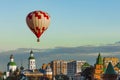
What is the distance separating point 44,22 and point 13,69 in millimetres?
96535

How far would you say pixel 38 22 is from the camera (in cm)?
6275

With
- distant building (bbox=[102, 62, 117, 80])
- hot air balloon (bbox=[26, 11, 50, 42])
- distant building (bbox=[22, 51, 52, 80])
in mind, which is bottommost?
distant building (bbox=[22, 51, 52, 80])

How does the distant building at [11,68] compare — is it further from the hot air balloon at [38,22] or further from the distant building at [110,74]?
the hot air balloon at [38,22]

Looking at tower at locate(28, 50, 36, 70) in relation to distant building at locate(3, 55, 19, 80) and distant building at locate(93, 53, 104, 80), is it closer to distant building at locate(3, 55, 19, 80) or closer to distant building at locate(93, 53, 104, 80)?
distant building at locate(3, 55, 19, 80)

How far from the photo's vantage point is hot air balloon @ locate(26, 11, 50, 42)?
62.7m

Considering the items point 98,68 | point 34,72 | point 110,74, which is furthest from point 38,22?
point 34,72

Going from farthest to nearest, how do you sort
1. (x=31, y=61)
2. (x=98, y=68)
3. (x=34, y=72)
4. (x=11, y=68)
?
(x=34, y=72)
(x=31, y=61)
(x=11, y=68)
(x=98, y=68)

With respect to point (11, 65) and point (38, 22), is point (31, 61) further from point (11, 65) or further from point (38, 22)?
point (38, 22)

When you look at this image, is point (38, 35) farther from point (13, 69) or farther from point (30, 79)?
point (13, 69)

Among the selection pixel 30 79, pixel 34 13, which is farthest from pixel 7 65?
pixel 34 13

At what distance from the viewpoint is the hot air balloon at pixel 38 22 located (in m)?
62.7

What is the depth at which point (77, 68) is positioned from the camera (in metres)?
199

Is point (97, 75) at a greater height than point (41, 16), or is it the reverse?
point (41, 16)

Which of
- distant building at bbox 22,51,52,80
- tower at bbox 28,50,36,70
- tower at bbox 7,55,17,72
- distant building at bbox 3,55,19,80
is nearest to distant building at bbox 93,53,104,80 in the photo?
distant building at bbox 22,51,52,80
